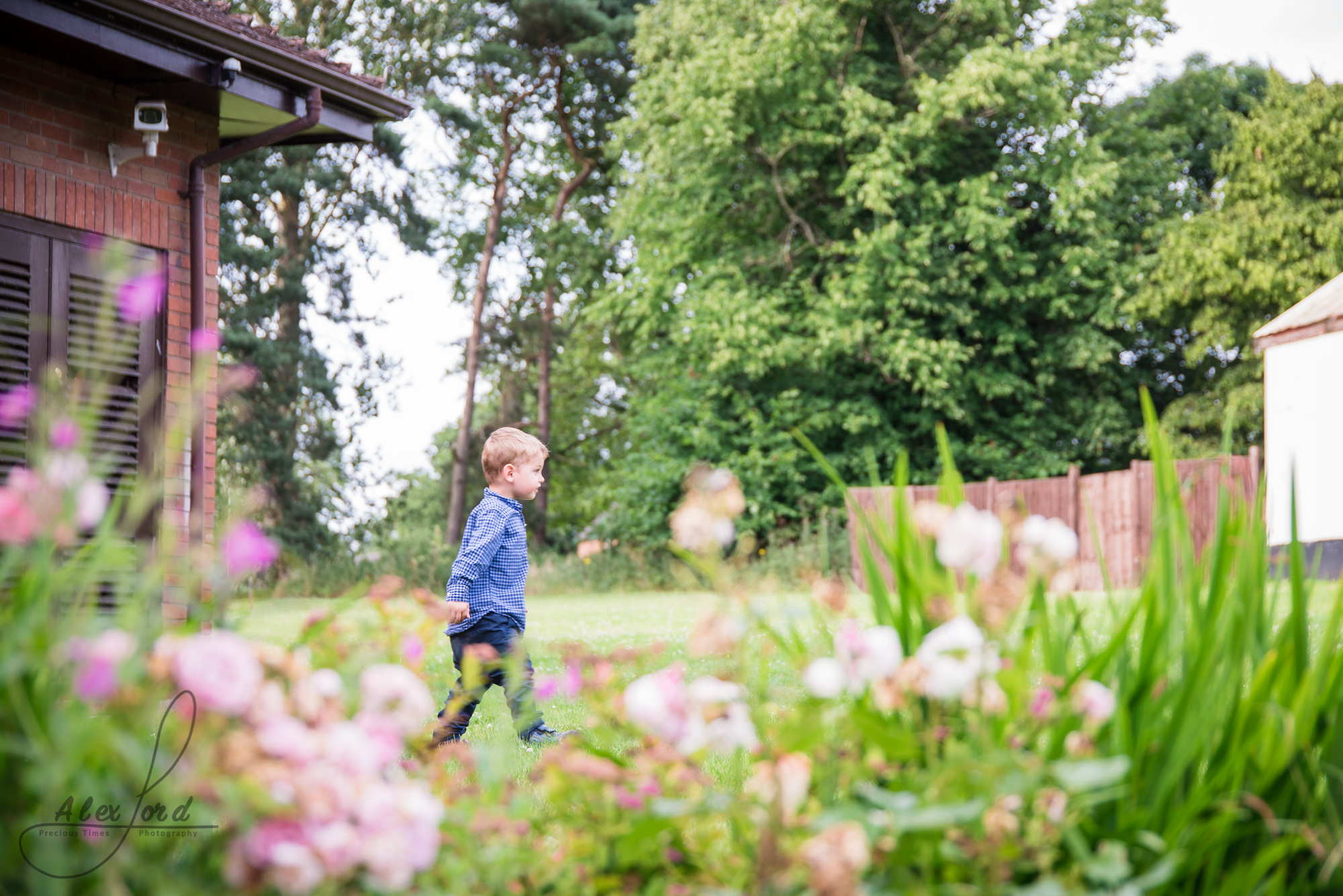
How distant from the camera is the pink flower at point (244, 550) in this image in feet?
4.36

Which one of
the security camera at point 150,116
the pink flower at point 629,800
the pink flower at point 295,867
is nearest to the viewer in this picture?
the pink flower at point 295,867

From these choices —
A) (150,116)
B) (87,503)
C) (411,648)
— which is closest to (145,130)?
(150,116)

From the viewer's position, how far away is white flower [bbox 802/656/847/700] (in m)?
1.42

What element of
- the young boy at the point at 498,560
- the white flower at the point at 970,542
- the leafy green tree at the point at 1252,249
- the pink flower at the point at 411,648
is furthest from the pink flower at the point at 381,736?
the leafy green tree at the point at 1252,249

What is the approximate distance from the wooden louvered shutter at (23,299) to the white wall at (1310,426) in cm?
1297

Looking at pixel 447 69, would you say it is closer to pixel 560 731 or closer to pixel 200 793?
pixel 560 731

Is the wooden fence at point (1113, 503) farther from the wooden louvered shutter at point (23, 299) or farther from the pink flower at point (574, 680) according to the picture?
the pink flower at point (574, 680)

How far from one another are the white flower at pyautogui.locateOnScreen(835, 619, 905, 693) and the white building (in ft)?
43.9

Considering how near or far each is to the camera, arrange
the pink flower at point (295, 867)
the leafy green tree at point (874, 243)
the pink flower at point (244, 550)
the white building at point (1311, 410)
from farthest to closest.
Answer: the leafy green tree at point (874, 243)
the white building at point (1311, 410)
the pink flower at point (244, 550)
the pink flower at point (295, 867)

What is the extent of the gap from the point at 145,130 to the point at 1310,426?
13.5m

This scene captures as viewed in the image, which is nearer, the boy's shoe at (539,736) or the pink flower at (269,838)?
the pink flower at (269,838)

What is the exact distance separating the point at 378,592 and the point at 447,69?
25.4m

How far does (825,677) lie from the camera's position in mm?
1429

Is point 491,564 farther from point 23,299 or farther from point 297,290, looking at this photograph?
point 297,290
